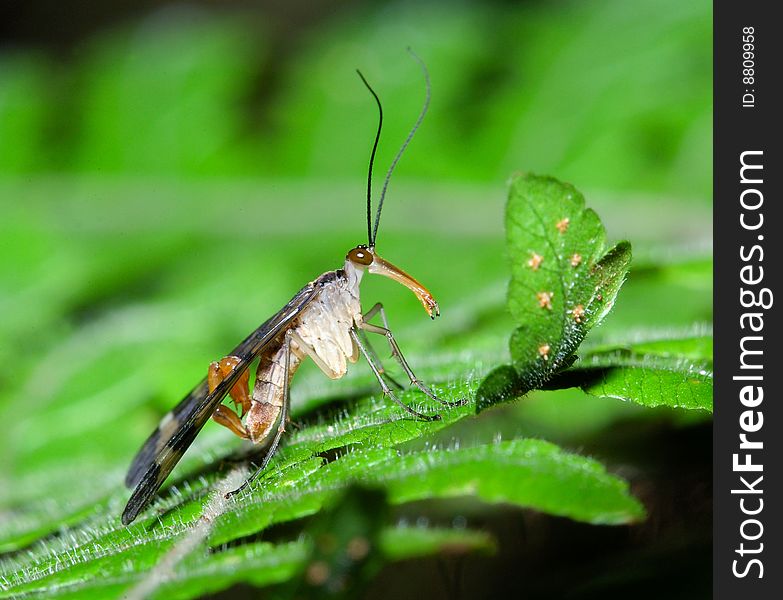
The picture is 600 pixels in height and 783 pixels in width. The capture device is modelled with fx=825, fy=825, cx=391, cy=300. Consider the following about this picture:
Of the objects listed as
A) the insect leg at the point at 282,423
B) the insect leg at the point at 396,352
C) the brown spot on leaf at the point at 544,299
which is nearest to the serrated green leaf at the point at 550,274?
the brown spot on leaf at the point at 544,299

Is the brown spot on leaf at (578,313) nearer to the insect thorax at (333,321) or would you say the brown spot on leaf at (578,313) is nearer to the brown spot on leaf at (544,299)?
the brown spot on leaf at (544,299)

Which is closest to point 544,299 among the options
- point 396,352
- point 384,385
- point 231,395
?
point 384,385

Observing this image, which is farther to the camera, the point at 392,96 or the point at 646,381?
the point at 392,96

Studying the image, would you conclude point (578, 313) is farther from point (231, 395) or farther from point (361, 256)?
point (231, 395)

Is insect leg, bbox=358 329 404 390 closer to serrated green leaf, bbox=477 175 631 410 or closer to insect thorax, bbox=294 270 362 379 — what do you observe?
insect thorax, bbox=294 270 362 379

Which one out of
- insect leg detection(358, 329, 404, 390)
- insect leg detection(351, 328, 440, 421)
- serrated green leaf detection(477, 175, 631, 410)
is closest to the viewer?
serrated green leaf detection(477, 175, 631, 410)

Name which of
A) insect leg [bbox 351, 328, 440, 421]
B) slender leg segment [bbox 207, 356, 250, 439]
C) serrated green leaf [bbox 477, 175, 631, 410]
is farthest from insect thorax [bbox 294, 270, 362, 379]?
serrated green leaf [bbox 477, 175, 631, 410]
